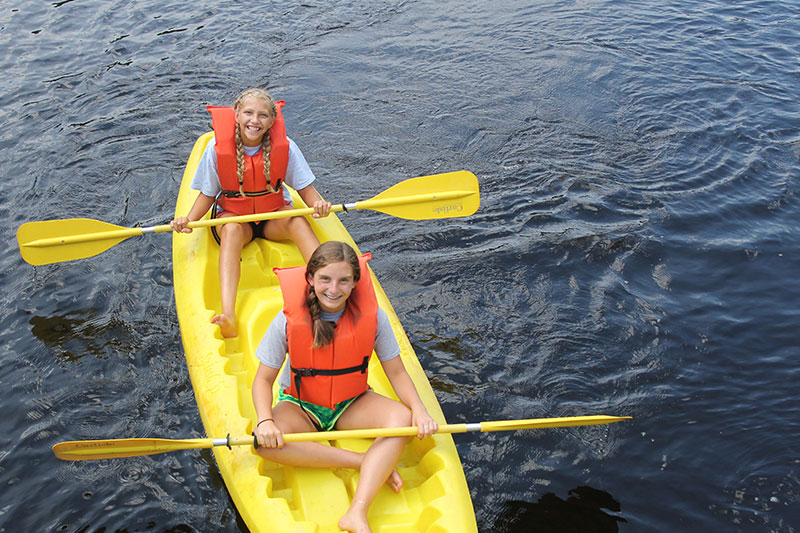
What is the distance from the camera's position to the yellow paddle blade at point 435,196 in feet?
13.2

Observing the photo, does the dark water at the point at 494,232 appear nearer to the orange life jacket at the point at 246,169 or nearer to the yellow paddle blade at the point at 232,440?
the yellow paddle blade at the point at 232,440

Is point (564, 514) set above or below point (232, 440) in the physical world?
below

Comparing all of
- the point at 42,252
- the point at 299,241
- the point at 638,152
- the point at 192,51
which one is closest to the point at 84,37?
the point at 192,51

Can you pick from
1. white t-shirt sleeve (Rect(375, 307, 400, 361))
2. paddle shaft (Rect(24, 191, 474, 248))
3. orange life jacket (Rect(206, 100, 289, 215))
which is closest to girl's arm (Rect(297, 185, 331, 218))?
paddle shaft (Rect(24, 191, 474, 248))

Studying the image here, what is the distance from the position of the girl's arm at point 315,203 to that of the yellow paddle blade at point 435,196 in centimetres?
28

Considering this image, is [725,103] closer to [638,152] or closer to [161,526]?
[638,152]

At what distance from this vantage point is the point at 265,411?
2680 mm

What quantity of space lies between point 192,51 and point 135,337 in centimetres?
471

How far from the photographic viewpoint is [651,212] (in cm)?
511

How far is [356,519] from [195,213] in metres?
2.09

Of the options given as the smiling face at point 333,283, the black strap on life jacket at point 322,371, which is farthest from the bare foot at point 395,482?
the smiling face at point 333,283

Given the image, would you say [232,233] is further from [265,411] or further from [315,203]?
[265,411]

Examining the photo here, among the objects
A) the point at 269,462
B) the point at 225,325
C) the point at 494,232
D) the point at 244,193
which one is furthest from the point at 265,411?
the point at 494,232

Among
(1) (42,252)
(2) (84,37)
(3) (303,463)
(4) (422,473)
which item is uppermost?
(2) (84,37)
